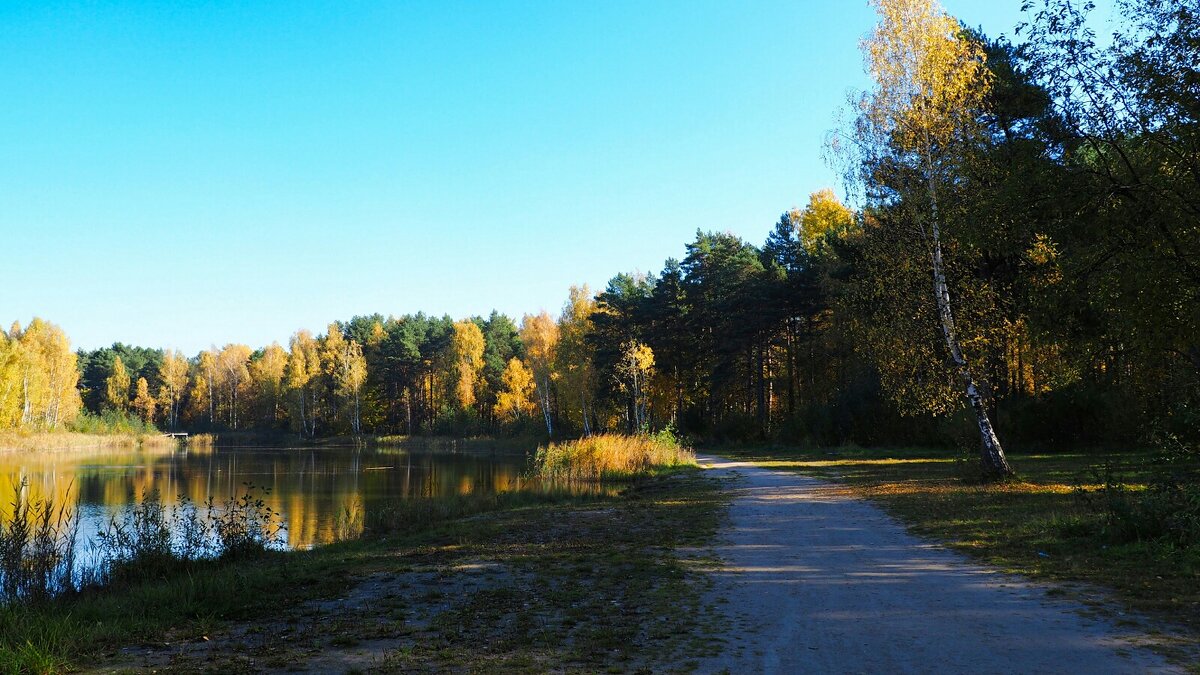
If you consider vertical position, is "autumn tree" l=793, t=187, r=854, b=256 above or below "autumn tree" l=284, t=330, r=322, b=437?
above

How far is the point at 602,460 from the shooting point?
79.8ft

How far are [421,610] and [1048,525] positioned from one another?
347 inches

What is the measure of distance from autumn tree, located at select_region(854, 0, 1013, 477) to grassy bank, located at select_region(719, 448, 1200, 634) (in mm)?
2101

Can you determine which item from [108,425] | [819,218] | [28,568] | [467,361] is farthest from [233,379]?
[28,568]

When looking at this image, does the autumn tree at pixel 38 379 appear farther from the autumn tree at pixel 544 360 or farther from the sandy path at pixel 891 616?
the sandy path at pixel 891 616

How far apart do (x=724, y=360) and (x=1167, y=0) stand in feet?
136

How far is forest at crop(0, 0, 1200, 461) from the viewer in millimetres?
9633

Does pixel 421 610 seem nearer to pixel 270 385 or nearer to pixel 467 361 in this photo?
pixel 467 361

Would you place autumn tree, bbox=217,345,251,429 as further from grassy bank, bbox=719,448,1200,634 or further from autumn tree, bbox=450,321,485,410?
grassy bank, bbox=719,448,1200,634

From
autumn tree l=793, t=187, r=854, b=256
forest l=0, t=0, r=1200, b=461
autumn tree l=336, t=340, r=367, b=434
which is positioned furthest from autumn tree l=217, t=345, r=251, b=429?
autumn tree l=793, t=187, r=854, b=256

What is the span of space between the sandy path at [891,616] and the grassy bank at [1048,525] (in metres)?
0.68

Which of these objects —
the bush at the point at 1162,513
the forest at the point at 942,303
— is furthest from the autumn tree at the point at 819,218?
the bush at the point at 1162,513

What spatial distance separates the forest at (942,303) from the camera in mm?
9633

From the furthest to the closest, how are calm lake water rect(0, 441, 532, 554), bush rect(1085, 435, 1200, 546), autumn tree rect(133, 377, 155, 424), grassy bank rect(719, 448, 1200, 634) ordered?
autumn tree rect(133, 377, 155, 424) < calm lake water rect(0, 441, 532, 554) < bush rect(1085, 435, 1200, 546) < grassy bank rect(719, 448, 1200, 634)
